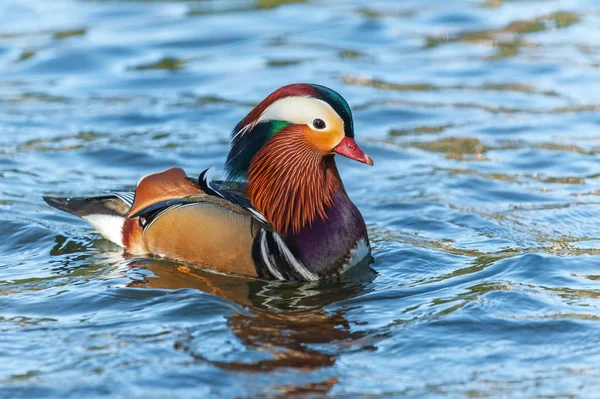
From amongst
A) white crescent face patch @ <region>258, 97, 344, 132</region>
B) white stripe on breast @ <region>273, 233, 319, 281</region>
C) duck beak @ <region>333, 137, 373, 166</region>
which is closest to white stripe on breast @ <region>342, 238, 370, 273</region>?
white stripe on breast @ <region>273, 233, 319, 281</region>

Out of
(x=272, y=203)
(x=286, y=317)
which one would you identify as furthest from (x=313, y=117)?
(x=286, y=317)

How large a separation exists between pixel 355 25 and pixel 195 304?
10.5 m

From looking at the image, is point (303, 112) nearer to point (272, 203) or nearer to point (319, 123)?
point (319, 123)

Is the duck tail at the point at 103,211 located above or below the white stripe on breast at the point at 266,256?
above

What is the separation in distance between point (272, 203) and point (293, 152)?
380mm

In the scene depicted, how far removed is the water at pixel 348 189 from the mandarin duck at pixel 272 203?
7.8 inches

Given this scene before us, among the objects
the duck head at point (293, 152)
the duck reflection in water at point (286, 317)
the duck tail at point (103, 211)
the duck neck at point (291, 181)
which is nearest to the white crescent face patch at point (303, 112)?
the duck head at point (293, 152)

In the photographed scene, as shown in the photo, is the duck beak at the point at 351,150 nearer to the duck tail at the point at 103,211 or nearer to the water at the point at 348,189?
the water at the point at 348,189

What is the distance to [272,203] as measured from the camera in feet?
23.2

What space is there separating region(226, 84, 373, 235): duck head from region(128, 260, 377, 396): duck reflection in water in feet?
1.53

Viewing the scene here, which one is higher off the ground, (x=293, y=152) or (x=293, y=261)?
(x=293, y=152)

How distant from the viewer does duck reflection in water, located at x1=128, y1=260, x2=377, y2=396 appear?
Answer: 5.47m

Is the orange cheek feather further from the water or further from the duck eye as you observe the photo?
the water

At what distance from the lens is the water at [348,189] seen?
545 cm
